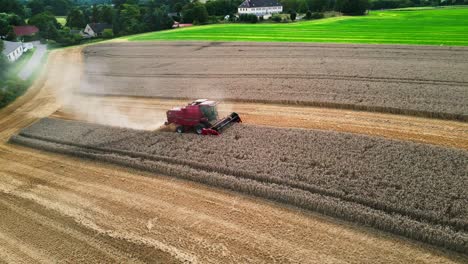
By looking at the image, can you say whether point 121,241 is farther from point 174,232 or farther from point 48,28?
point 48,28

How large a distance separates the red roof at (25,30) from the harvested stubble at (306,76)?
5194 cm

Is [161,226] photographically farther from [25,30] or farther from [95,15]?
[95,15]

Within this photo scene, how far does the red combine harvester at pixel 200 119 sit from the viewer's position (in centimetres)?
2180

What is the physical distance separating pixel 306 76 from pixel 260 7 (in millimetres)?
95239

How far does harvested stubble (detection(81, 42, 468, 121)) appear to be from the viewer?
2573 cm

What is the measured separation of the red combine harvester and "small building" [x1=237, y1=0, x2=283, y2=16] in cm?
10524

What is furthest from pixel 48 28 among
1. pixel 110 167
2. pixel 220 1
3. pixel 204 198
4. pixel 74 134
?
pixel 204 198

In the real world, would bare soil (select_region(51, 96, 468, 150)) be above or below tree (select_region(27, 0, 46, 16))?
below

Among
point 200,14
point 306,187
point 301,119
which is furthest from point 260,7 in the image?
point 306,187

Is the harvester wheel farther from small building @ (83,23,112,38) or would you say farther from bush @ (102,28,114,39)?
small building @ (83,23,112,38)

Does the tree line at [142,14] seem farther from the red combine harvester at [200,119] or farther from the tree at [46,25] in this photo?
the red combine harvester at [200,119]

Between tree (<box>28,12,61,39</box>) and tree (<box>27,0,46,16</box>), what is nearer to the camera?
tree (<box>28,12,61,39</box>)

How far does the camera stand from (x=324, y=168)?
53.8ft

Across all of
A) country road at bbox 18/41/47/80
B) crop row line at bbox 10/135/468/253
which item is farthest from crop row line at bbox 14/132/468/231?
country road at bbox 18/41/47/80
